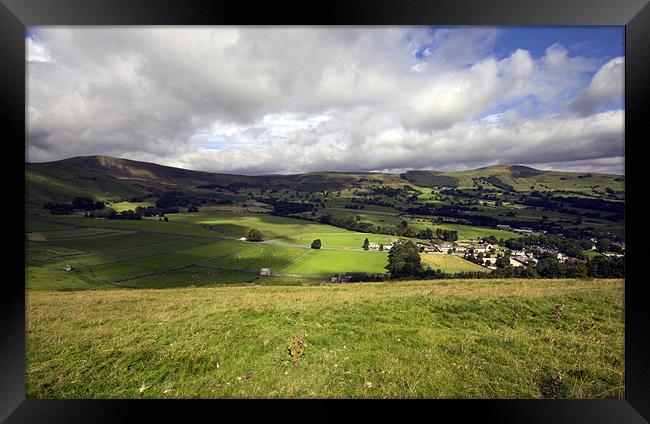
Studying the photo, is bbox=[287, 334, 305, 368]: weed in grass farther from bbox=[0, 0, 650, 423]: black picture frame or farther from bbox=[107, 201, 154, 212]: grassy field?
bbox=[107, 201, 154, 212]: grassy field

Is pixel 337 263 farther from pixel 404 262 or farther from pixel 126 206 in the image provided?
pixel 126 206

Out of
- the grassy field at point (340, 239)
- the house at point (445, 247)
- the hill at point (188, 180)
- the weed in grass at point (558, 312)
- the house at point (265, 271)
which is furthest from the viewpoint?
the hill at point (188, 180)

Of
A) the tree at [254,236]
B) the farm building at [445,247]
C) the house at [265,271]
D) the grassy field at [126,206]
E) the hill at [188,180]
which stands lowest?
the house at [265,271]

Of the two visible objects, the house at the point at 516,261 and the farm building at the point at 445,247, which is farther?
the farm building at the point at 445,247

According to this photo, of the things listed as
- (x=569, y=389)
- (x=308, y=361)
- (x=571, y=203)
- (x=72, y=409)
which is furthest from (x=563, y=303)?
(x=571, y=203)

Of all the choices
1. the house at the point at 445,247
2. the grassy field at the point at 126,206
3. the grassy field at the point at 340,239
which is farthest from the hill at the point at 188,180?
the grassy field at the point at 340,239

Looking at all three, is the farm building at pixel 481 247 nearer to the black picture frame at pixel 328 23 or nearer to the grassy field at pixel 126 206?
the black picture frame at pixel 328 23

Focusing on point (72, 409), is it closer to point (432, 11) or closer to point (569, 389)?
point (569, 389)

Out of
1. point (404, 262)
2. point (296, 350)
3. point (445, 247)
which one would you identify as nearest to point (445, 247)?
point (445, 247)

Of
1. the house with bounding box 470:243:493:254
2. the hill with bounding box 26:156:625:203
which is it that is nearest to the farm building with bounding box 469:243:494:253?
the house with bounding box 470:243:493:254

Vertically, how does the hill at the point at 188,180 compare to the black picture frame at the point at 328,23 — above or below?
above
